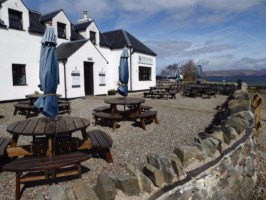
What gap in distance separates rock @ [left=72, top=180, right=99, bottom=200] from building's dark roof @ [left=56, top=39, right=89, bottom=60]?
12.8 metres

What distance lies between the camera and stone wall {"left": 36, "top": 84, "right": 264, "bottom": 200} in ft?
7.25

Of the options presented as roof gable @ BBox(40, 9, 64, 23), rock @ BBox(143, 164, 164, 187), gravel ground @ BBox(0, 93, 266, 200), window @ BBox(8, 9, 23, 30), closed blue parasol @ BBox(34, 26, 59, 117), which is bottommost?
gravel ground @ BBox(0, 93, 266, 200)

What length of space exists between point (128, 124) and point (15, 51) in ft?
31.7

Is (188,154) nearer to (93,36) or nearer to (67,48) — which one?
(67,48)

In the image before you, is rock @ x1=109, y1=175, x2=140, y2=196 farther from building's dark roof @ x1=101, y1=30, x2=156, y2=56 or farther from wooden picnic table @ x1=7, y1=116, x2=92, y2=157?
building's dark roof @ x1=101, y1=30, x2=156, y2=56

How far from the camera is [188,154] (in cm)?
297

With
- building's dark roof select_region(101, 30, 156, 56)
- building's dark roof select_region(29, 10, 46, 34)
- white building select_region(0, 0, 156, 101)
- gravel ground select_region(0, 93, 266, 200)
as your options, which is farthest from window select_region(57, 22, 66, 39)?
gravel ground select_region(0, 93, 266, 200)

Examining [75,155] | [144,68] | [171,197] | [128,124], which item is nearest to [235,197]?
[171,197]

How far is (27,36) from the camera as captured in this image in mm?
12906

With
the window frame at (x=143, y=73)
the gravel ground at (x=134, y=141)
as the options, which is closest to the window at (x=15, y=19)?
the gravel ground at (x=134, y=141)

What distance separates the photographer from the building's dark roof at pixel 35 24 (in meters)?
13.3

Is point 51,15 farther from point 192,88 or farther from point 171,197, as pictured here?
point 171,197

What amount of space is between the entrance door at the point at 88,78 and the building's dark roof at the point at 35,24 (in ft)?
13.5

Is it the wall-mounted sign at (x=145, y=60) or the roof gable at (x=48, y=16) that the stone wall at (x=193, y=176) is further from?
the wall-mounted sign at (x=145, y=60)
